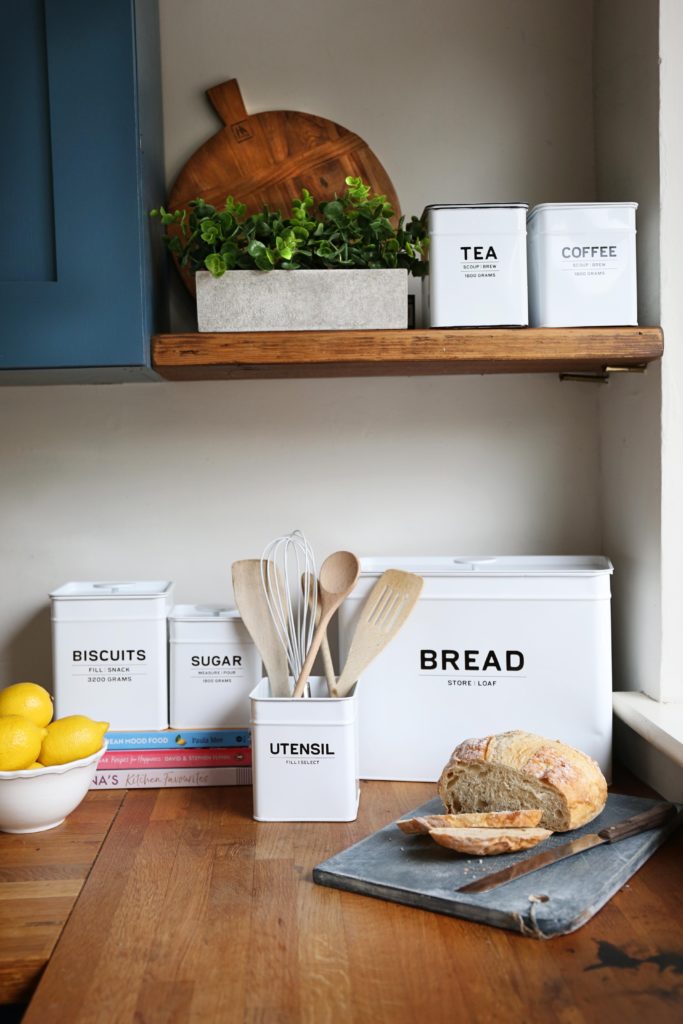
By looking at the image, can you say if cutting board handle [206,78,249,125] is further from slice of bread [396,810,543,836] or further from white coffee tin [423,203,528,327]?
slice of bread [396,810,543,836]

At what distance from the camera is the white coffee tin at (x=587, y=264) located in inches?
50.8

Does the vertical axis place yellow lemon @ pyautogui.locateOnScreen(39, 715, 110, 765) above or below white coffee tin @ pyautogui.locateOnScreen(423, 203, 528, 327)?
below

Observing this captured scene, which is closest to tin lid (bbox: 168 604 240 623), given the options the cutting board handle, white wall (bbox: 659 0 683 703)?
white wall (bbox: 659 0 683 703)

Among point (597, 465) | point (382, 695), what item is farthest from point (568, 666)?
point (597, 465)

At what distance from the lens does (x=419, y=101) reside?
4.99ft

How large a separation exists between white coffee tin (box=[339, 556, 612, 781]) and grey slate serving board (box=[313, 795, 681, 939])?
19 centimetres

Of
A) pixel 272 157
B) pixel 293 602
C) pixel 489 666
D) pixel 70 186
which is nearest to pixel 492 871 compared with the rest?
pixel 489 666

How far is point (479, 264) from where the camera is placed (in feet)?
4.20

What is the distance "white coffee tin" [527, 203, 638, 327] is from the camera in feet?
4.23

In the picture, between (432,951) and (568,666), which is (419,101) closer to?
A: (568,666)

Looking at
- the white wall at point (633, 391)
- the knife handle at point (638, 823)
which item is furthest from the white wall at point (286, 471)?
the knife handle at point (638, 823)

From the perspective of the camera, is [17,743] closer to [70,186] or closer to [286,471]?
[286,471]

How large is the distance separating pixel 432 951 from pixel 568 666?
1.68 ft

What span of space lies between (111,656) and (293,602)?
0.29 metres
